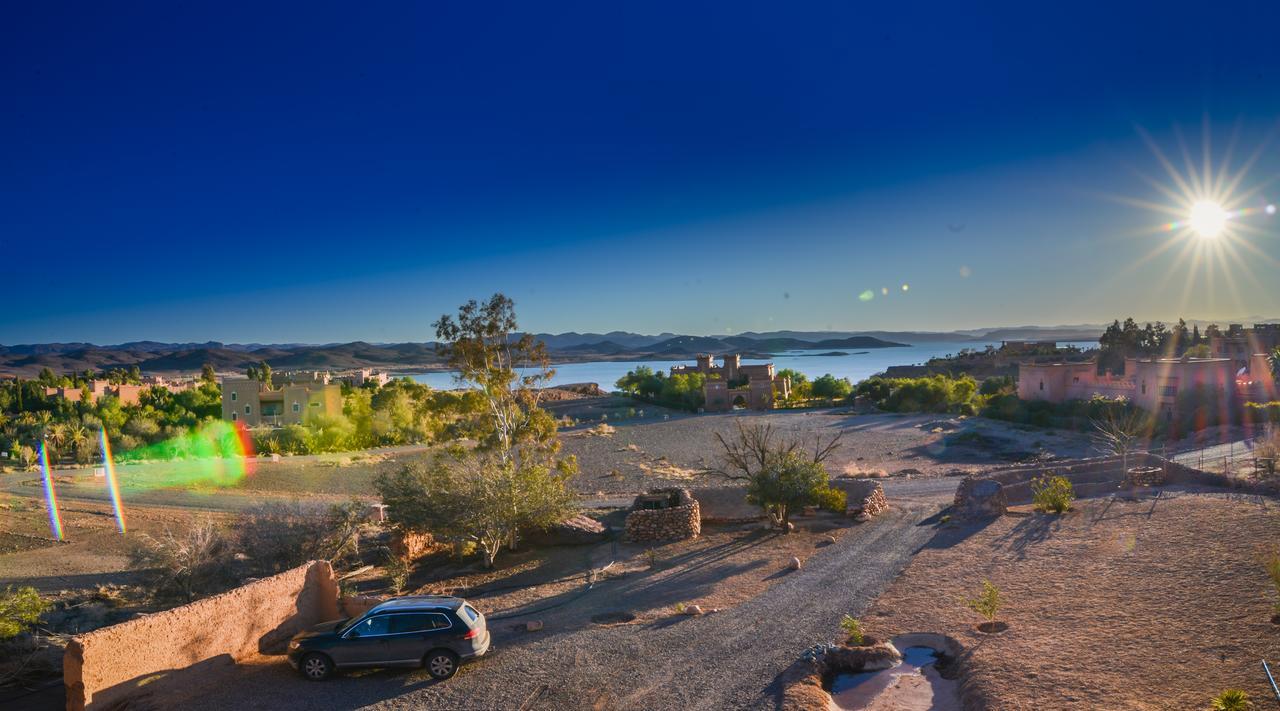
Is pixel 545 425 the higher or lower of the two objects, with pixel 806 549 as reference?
higher

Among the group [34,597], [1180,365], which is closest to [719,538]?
[34,597]

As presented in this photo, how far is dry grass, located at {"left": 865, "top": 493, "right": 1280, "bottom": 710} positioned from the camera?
7.70 meters

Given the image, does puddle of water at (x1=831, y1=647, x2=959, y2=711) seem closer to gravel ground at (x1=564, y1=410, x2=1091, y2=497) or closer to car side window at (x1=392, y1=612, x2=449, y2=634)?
car side window at (x1=392, y1=612, x2=449, y2=634)

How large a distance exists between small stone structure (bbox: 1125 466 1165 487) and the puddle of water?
14163mm

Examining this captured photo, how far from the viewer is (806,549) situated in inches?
685

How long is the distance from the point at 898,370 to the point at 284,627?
88.4 meters

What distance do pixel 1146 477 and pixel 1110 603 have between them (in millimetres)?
12111

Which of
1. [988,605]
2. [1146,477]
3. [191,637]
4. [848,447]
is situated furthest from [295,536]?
[848,447]

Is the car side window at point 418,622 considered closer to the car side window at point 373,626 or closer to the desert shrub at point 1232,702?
the car side window at point 373,626

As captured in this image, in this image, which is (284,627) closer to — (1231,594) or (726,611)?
(726,611)

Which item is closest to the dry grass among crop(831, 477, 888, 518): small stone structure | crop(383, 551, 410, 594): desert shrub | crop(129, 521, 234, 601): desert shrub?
crop(831, 477, 888, 518): small stone structure

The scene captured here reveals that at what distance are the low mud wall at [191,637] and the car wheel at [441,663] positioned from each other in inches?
130

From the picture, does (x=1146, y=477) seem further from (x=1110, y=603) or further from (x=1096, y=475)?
(x=1110, y=603)

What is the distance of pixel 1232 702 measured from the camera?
6.43 metres
